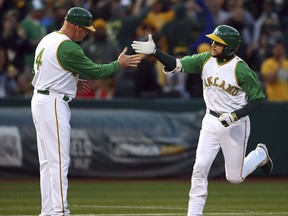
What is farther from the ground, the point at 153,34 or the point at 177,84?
the point at 153,34

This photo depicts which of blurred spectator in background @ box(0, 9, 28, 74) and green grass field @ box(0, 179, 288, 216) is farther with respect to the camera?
blurred spectator in background @ box(0, 9, 28, 74)

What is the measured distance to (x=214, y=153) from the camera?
1104 centimetres

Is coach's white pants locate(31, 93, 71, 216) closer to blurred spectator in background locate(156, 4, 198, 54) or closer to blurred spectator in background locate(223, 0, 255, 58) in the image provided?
blurred spectator in background locate(156, 4, 198, 54)

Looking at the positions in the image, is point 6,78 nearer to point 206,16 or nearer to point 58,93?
point 206,16

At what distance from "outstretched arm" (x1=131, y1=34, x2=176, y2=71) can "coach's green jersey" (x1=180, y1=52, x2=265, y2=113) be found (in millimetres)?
144

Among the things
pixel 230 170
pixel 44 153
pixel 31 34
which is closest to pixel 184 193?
pixel 230 170

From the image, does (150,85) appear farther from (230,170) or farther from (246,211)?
(230,170)

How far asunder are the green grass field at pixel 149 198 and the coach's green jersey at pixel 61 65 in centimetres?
231

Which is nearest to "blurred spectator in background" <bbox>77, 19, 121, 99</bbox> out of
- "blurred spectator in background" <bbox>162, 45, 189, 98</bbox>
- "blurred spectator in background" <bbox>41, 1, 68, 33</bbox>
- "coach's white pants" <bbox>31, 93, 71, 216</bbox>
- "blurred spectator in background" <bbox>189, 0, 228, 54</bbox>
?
"blurred spectator in background" <bbox>162, 45, 189, 98</bbox>

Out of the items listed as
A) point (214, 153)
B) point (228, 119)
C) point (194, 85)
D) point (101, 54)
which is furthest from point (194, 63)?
point (194, 85)

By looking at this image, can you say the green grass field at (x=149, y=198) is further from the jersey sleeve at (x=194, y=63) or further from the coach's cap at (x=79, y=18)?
the coach's cap at (x=79, y=18)

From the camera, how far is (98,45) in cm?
1992

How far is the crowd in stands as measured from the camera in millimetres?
19781

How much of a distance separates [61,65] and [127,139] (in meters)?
7.85
